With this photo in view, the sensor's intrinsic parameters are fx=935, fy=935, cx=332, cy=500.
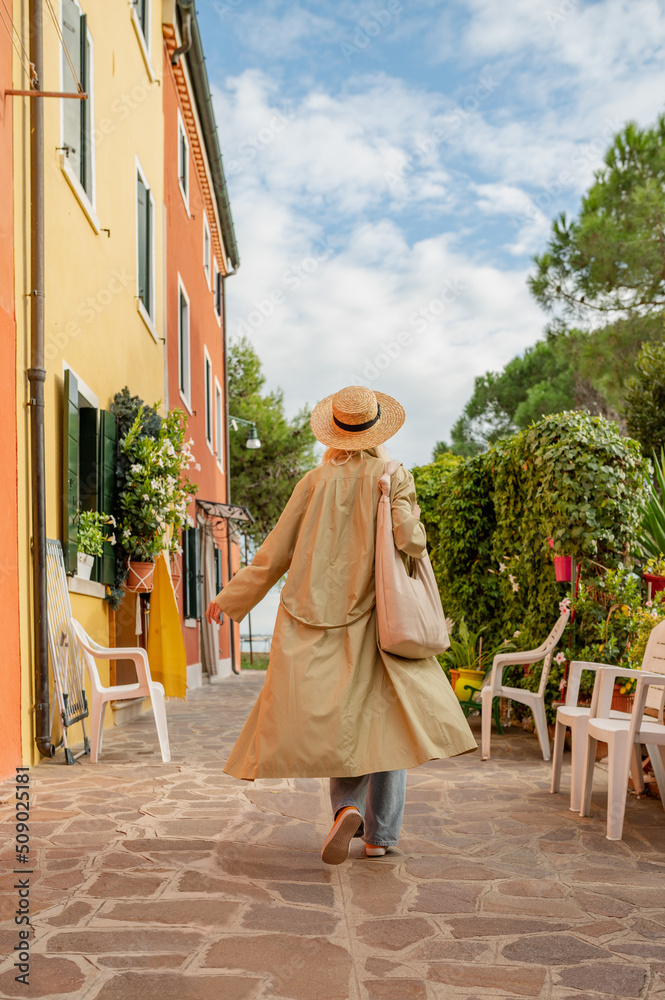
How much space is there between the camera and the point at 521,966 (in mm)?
2498

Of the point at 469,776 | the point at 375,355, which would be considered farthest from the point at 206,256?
the point at 469,776

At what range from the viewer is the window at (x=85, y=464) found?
6645mm

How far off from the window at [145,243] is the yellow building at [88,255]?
2cm

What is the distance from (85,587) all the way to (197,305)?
355 inches

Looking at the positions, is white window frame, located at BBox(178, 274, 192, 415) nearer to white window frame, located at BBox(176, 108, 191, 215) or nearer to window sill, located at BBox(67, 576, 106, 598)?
white window frame, located at BBox(176, 108, 191, 215)

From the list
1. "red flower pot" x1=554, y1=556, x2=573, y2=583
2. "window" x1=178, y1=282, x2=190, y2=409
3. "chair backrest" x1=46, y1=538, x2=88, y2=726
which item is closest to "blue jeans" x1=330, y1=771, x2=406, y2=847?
"chair backrest" x1=46, y1=538, x2=88, y2=726

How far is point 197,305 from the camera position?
15.6 metres

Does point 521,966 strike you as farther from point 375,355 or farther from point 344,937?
point 375,355

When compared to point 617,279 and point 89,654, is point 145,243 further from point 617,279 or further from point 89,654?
point 617,279

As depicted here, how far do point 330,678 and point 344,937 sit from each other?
1.01m

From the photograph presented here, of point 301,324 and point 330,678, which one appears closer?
point 330,678

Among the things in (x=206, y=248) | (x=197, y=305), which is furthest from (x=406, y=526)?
(x=206, y=248)

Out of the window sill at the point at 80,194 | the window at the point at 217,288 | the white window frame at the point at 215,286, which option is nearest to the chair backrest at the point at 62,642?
the window sill at the point at 80,194
